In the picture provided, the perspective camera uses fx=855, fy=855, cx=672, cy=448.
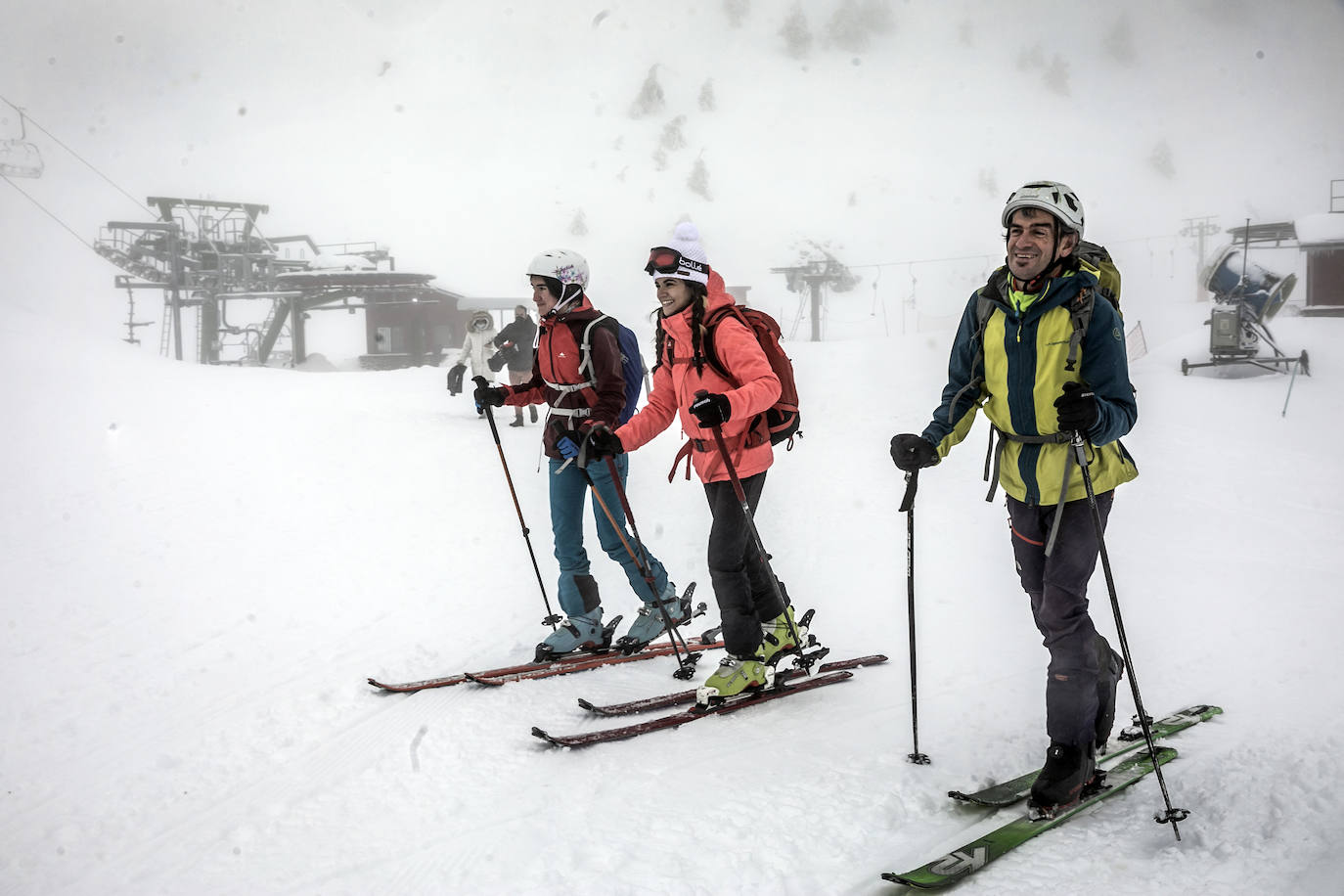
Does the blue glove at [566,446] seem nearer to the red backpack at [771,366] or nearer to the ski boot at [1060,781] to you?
the red backpack at [771,366]

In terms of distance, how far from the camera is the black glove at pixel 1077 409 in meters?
2.51

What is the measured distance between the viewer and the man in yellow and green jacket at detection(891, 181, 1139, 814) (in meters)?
2.65

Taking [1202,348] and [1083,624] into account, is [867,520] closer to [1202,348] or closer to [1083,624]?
[1083,624]

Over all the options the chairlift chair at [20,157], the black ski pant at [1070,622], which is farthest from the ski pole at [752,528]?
the chairlift chair at [20,157]

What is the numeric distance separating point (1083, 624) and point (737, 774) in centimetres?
131

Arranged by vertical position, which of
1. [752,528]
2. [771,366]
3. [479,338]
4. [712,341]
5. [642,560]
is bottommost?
[642,560]

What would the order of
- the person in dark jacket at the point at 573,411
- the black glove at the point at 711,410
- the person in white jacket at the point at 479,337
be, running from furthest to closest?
the person in white jacket at the point at 479,337
the person in dark jacket at the point at 573,411
the black glove at the point at 711,410

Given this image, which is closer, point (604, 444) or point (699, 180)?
point (604, 444)

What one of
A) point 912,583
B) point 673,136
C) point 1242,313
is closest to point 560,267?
point 912,583

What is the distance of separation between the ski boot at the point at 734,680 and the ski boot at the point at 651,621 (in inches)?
33.2

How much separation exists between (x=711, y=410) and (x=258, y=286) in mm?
34104

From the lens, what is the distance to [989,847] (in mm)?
2469

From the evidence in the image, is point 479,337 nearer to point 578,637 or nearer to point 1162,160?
point 578,637

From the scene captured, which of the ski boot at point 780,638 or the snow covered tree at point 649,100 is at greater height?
the snow covered tree at point 649,100
